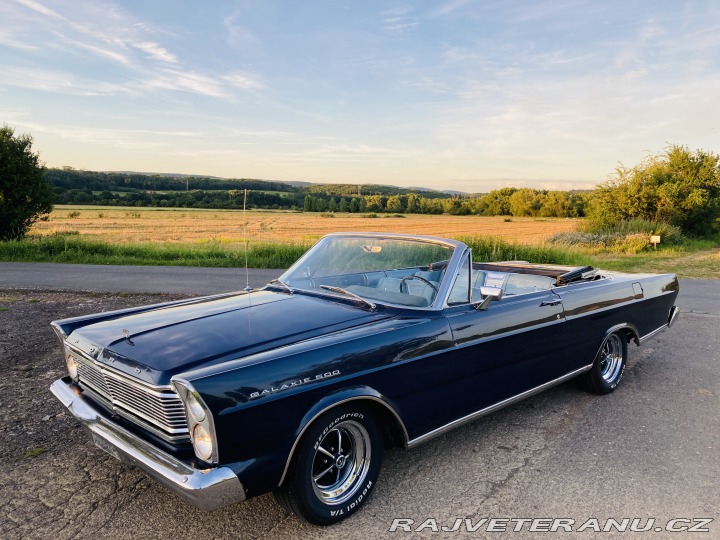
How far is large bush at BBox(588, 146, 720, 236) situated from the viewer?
84.5ft

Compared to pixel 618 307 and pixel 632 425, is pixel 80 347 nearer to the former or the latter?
pixel 632 425

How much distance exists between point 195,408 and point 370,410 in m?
0.99

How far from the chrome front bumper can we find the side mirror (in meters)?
1.92

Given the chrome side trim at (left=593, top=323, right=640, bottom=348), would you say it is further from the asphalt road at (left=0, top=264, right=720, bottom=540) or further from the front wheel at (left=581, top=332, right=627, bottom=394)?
the asphalt road at (left=0, top=264, right=720, bottom=540)

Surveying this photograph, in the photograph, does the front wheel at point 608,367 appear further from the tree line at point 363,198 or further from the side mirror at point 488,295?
the tree line at point 363,198

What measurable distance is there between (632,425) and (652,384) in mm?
1209

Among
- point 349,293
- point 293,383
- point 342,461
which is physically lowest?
point 342,461

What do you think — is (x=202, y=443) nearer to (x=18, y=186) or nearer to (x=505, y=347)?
(x=505, y=347)

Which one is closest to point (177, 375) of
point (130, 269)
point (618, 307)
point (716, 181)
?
point (618, 307)

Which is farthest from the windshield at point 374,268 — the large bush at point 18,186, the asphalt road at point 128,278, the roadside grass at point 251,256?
the large bush at point 18,186

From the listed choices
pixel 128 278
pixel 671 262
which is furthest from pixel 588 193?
pixel 128 278

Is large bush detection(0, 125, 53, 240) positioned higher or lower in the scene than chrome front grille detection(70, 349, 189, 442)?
higher

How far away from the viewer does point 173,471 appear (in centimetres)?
227

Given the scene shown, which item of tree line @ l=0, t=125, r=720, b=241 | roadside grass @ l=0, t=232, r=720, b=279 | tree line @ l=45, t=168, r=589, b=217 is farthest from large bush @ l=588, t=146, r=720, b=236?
tree line @ l=45, t=168, r=589, b=217
